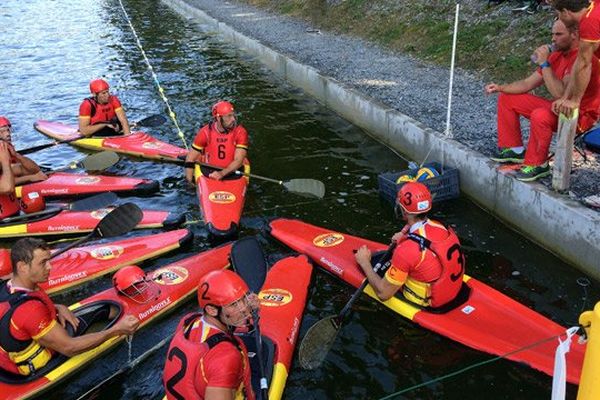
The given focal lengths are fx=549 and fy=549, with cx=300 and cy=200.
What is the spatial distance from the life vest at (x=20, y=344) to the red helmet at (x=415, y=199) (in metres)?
3.31

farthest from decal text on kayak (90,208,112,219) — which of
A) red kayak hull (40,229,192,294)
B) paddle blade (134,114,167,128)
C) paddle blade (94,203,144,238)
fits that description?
paddle blade (134,114,167,128)

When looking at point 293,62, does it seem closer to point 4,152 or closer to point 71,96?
point 71,96

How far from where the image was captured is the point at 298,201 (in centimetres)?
838

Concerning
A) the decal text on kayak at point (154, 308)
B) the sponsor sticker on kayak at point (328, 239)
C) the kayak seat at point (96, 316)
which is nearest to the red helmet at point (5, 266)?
the kayak seat at point (96, 316)

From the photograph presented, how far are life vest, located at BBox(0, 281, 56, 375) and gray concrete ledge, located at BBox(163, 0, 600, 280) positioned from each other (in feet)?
18.0

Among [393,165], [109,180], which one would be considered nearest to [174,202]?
[109,180]

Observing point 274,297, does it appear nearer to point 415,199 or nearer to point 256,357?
point 256,357

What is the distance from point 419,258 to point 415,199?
56 cm

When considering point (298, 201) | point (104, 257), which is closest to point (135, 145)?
point (298, 201)

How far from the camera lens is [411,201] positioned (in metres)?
5.23

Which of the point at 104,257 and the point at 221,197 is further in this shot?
the point at 221,197

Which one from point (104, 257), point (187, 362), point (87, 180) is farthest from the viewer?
point (87, 180)

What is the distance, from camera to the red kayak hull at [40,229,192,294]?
648 centimetres

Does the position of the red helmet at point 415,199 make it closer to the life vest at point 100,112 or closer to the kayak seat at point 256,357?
the kayak seat at point 256,357
